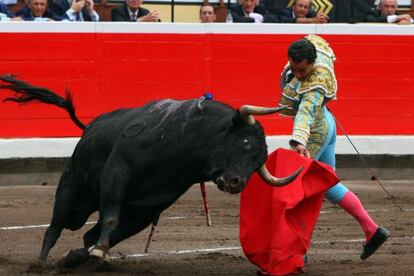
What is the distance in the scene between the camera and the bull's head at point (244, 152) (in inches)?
231

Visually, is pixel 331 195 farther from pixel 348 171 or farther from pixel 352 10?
pixel 352 10

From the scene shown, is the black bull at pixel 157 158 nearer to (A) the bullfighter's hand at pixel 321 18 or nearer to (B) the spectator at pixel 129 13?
(B) the spectator at pixel 129 13

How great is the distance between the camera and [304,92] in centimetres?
641

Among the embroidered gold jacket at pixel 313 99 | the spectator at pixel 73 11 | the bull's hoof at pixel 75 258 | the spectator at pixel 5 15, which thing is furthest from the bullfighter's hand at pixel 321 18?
the bull's hoof at pixel 75 258

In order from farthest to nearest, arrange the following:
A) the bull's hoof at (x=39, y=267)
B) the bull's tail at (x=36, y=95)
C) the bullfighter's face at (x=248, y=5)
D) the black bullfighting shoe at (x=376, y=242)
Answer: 1. the bullfighter's face at (x=248, y=5)
2. the bull's tail at (x=36, y=95)
3. the black bullfighting shoe at (x=376, y=242)
4. the bull's hoof at (x=39, y=267)

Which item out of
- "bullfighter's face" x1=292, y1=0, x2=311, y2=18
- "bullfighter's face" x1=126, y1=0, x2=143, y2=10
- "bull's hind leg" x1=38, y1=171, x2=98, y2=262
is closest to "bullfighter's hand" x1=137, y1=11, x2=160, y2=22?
"bullfighter's face" x1=126, y1=0, x2=143, y2=10

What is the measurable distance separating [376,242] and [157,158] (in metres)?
1.40

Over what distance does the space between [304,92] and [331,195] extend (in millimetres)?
661

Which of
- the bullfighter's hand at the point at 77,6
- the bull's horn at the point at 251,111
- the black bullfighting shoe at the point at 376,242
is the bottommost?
the bullfighter's hand at the point at 77,6

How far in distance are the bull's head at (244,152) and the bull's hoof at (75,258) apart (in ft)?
2.83

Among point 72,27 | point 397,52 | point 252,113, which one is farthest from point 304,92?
point 397,52

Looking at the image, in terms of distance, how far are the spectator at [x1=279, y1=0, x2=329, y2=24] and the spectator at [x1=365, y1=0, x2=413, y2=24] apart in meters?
0.66

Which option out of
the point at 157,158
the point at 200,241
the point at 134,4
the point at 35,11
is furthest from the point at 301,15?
the point at 157,158

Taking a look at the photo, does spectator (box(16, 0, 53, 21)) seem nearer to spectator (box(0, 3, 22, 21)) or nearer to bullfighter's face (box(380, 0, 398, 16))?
spectator (box(0, 3, 22, 21))
